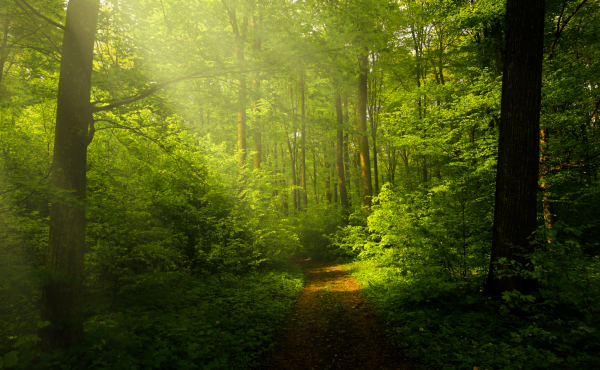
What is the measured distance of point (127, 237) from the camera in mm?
6031

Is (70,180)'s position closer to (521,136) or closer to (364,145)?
(521,136)

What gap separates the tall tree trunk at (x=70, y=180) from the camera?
3566mm

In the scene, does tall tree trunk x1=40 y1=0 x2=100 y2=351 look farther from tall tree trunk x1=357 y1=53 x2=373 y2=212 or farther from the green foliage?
tall tree trunk x1=357 y1=53 x2=373 y2=212

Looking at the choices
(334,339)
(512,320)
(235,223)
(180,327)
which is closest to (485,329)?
(512,320)

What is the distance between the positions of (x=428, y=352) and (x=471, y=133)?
41.1 feet

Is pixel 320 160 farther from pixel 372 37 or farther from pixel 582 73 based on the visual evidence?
pixel 582 73

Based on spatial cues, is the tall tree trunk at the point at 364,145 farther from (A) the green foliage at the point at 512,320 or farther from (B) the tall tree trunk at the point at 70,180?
(B) the tall tree trunk at the point at 70,180

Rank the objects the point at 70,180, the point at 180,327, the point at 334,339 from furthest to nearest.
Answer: the point at 334,339 < the point at 180,327 < the point at 70,180

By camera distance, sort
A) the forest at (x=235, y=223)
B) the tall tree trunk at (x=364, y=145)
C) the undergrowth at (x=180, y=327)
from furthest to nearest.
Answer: the tall tree trunk at (x=364, y=145), the forest at (x=235, y=223), the undergrowth at (x=180, y=327)

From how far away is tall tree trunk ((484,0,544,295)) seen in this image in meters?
4.75

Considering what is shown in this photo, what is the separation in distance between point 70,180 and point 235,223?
5.88m

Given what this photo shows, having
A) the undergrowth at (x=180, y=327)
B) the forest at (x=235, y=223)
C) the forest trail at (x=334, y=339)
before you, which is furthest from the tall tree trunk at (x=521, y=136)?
the undergrowth at (x=180, y=327)

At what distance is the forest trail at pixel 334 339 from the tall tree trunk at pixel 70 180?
284 cm

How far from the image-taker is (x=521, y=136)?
15.8 feet
